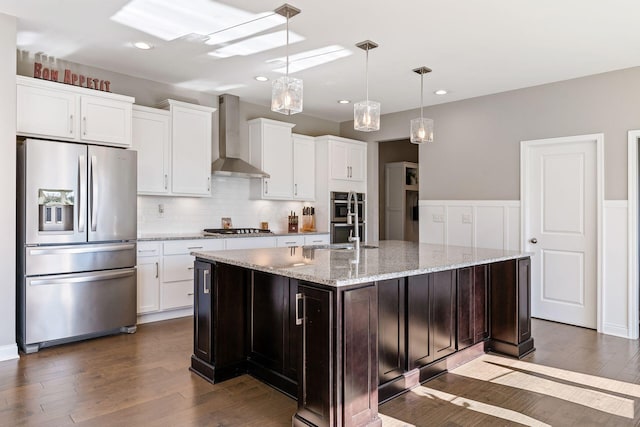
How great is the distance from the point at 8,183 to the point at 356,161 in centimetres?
467

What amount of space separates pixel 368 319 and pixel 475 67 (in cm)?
330

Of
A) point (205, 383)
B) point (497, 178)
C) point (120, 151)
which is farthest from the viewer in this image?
point (497, 178)

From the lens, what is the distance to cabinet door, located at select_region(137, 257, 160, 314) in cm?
445

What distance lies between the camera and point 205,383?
2979mm

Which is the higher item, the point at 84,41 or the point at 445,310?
the point at 84,41

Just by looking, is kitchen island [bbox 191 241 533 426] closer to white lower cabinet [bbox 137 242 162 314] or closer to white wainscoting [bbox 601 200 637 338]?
white wainscoting [bbox 601 200 637 338]

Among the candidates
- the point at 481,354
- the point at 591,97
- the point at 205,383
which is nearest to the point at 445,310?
the point at 481,354

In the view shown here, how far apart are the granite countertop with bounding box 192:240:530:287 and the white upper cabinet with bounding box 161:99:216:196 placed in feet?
6.67

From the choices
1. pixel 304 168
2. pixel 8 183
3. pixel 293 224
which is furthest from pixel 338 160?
pixel 8 183

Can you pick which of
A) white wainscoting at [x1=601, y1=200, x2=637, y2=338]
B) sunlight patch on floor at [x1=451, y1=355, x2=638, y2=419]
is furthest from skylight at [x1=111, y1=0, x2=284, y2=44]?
white wainscoting at [x1=601, y1=200, x2=637, y2=338]

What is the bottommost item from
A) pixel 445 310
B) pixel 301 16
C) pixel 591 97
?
pixel 445 310

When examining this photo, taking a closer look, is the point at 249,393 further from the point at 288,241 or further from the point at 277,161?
the point at 277,161

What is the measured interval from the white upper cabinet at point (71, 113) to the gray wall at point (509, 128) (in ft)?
12.8

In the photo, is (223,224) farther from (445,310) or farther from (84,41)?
(445,310)
